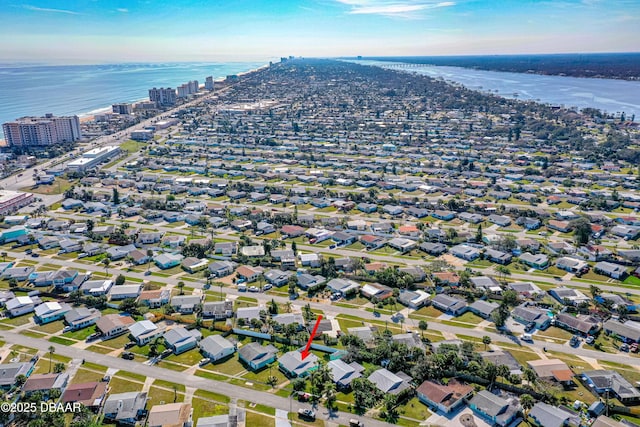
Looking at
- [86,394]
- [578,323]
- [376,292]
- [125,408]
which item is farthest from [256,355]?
[578,323]

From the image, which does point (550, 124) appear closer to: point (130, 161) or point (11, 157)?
point (130, 161)

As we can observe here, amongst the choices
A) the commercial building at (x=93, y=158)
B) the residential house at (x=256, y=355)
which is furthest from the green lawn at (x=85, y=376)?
the commercial building at (x=93, y=158)

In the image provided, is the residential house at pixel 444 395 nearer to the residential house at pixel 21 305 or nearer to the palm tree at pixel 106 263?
the residential house at pixel 21 305

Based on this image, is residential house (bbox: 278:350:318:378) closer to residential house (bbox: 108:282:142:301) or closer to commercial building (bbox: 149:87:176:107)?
residential house (bbox: 108:282:142:301)

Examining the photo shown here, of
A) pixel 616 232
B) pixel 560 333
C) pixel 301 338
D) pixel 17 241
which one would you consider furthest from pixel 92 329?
pixel 616 232

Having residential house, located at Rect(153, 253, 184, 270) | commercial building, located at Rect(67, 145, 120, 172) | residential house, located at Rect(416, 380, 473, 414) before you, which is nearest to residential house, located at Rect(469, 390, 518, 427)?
residential house, located at Rect(416, 380, 473, 414)

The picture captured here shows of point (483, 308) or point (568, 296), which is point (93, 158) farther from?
point (568, 296)

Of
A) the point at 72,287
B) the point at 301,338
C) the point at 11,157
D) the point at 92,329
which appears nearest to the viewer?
the point at 301,338
